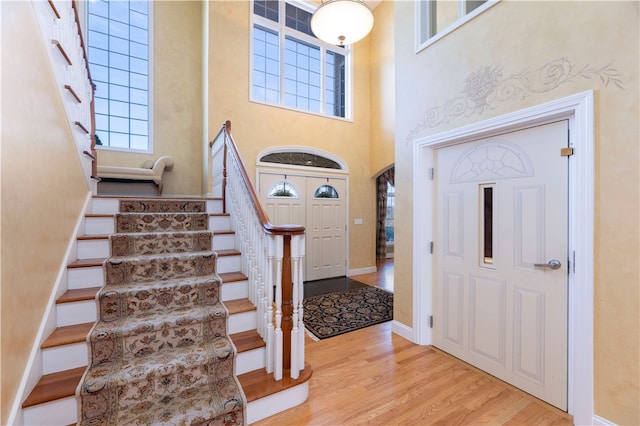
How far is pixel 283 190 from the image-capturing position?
5219mm

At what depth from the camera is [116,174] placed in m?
4.16

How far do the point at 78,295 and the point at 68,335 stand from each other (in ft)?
1.02

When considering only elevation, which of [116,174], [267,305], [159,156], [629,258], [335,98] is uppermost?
[335,98]

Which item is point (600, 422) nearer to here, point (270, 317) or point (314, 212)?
point (270, 317)

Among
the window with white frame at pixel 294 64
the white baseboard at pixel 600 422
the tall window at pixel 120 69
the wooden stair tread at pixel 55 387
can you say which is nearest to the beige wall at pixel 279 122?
the window with white frame at pixel 294 64

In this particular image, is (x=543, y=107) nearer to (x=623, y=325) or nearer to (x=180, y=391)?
(x=623, y=325)

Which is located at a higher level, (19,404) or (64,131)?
(64,131)

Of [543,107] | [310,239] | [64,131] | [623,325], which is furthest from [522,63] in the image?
[310,239]

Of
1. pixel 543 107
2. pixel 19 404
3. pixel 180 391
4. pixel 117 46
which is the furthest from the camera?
pixel 117 46

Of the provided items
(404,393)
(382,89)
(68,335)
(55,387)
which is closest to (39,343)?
(68,335)

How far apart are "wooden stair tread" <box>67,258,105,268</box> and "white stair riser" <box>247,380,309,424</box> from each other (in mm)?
1606

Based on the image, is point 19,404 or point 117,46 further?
point 117,46

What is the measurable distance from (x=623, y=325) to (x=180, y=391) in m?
2.70

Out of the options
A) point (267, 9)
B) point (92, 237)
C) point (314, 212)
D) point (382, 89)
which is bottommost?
point (92, 237)
